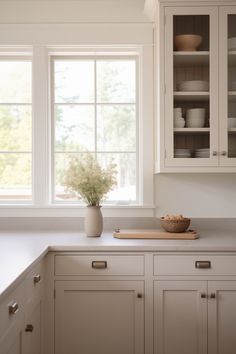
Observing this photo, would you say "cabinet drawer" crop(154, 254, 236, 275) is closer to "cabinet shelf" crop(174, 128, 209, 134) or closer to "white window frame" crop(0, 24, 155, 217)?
"white window frame" crop(0, 24, 155, 217)

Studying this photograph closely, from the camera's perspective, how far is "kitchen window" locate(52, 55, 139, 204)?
3.07m

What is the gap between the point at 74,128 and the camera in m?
3.09

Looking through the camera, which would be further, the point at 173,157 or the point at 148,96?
the point at 148,96

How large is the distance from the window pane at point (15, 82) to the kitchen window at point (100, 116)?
225mm

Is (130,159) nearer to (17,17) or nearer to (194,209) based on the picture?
(194,209)

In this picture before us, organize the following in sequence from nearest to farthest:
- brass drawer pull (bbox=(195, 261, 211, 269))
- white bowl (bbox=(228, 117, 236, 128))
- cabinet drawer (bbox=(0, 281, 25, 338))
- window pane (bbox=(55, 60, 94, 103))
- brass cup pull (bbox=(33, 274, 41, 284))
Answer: cabinet drawer (bbox=(0, 281, 25, 338)), brass cup pull (bbox=(33, 274, 41, 284)), brass drawer pull (bbox=(195, 261, 211, 269)), white bowl (bbox=(228, 117, 236, 128)), window pane (bbox=(55, 60, 94, 103))

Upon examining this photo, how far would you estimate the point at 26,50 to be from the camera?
3.00 m

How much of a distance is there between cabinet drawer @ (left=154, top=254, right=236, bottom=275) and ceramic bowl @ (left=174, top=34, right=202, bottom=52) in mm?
1368

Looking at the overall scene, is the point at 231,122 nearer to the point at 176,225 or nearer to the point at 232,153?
the point at 232,153

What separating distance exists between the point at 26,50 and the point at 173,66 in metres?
1.12

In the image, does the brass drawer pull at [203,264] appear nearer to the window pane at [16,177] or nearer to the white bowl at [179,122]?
the white bowl at [179,122]

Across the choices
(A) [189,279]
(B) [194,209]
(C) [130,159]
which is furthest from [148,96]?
(A) [189,279]

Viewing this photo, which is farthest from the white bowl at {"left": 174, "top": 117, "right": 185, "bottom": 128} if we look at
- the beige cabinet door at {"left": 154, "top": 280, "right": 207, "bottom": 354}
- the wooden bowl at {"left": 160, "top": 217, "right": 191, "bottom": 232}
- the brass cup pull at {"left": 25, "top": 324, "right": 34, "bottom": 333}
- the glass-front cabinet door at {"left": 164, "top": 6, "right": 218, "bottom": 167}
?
the brass cup pull at {"left": 25, "top": 324, "right": 34, "bottom": 333}

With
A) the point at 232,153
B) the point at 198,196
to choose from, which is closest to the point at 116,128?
the point at 198,196
